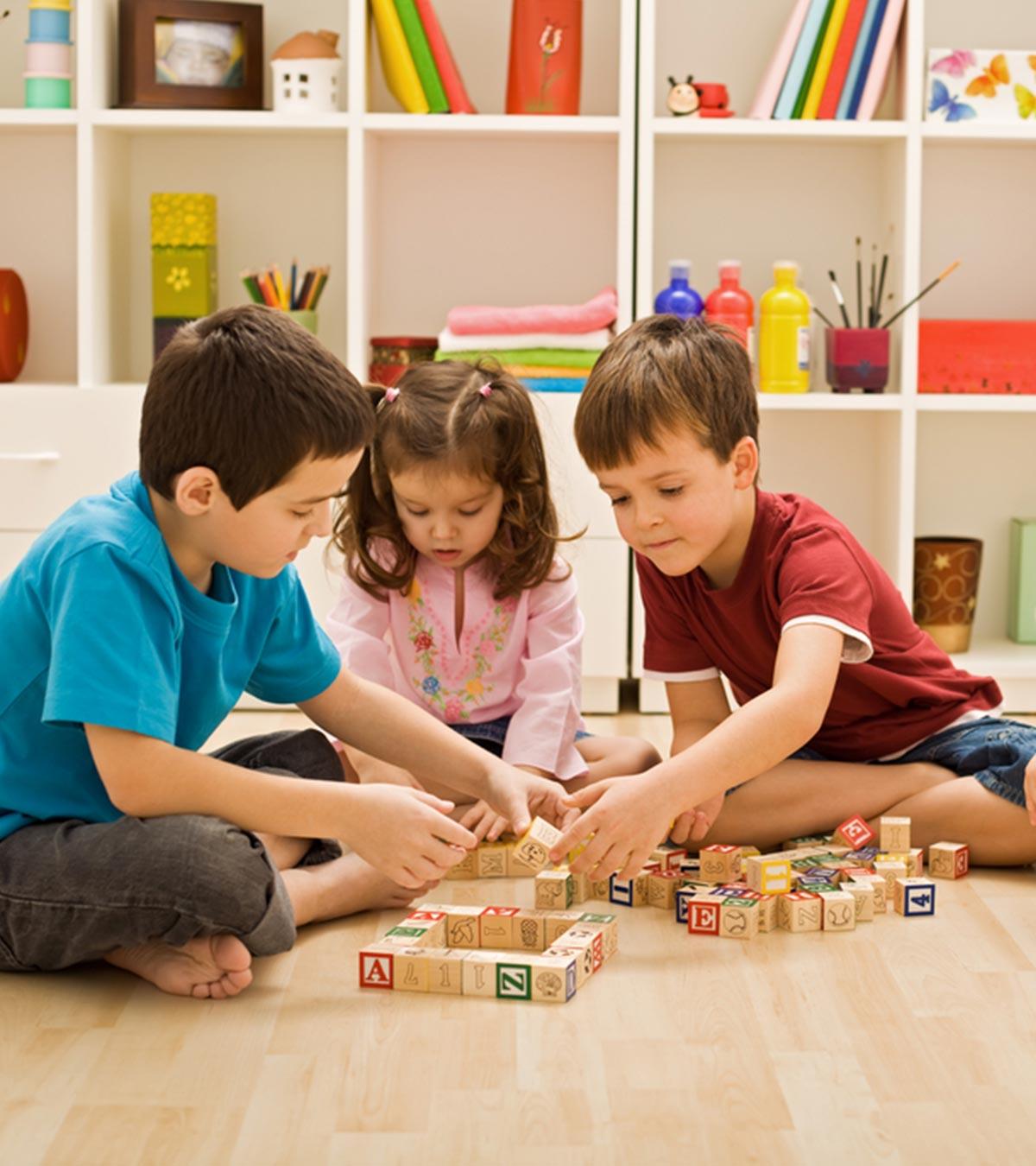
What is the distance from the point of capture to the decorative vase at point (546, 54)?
9.02 ft

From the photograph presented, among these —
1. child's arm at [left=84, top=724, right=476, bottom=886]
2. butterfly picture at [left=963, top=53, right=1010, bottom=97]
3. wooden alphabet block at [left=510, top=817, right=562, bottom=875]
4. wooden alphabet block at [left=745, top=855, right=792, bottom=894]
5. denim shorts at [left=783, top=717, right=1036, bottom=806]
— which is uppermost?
butterfly picture at [left=963, top=53, right=1010, bottom=97]

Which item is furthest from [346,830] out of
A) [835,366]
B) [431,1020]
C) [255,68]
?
[255,68]

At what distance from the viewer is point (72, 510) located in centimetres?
143

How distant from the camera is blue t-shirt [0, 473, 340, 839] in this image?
1323mm

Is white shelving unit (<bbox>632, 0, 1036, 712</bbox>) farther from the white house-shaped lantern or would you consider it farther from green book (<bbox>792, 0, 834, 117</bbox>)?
the white house-shaped lantern

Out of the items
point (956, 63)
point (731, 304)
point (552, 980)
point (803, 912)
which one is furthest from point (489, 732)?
point (956, 63)

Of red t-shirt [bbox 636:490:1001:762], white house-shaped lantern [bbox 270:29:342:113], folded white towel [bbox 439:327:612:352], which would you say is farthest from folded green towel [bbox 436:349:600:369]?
red t-shirt [bbox 636:490:1001:762]

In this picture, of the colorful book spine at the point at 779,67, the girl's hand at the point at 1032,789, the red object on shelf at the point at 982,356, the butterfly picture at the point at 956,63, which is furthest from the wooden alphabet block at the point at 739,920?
the butterfly picture at the point at 956,63

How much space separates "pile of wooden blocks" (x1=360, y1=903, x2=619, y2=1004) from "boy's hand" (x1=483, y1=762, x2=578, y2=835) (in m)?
0.11

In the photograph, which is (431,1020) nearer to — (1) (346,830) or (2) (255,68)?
(1) (346,830)

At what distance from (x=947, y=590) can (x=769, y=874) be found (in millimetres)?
1375

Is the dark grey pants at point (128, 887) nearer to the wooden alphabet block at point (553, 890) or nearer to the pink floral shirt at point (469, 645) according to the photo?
the wooden alphabet block at point (553, 890)

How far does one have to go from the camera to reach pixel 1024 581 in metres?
2.94

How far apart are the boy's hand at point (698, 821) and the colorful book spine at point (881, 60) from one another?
4.84 ft
